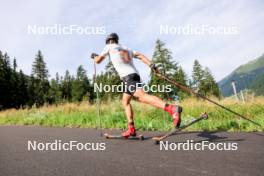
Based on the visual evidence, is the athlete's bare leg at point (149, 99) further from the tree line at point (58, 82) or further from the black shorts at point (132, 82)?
the tree line at point (58, 82)

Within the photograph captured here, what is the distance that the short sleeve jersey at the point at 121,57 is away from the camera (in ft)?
17.7

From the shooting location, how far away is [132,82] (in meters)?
5.28

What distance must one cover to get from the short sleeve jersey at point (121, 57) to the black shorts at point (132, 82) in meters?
0.08

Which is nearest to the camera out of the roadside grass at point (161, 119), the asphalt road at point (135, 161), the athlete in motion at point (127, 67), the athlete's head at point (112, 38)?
the asphalt road at point (135, 161)

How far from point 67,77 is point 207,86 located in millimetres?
51811

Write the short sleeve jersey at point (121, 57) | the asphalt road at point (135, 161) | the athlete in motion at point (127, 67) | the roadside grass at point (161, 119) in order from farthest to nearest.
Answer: the roadside grass at point (161, 119) → the short sleeve jersey at point (121, 57) → the athlete in motion at point (127, 67) → the asphalt road at point (135, 161)

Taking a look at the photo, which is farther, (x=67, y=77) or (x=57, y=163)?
(x=67, y=77)

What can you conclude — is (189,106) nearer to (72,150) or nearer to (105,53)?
(105,53)

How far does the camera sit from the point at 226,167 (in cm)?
311

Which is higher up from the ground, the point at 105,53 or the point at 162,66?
the point at 162,66

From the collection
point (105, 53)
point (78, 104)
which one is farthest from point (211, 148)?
point (78, 104)

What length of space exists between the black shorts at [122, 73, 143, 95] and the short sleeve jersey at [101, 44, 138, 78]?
3.3 inches

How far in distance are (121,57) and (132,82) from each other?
62 cm

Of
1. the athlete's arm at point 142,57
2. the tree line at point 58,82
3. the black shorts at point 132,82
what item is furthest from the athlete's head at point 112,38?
the tree line at point 58,82
